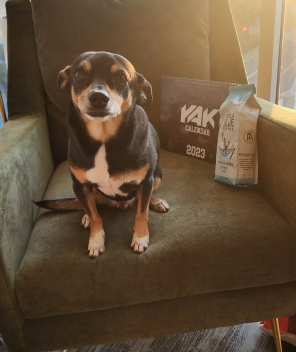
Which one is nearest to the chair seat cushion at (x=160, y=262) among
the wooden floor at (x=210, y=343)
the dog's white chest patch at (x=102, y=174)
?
the dog's white chest patch at (x=102, y=174)

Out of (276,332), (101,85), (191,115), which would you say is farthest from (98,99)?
(276,332)

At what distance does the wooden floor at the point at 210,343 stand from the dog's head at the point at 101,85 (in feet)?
3.07

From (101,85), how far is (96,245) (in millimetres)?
485

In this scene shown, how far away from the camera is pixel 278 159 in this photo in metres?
1.07

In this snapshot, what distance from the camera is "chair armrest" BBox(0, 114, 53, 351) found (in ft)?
3.00

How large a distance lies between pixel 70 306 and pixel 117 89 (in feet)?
2.23

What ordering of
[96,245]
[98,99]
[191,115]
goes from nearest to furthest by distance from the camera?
[98,99] < [96,245] < [191,115]

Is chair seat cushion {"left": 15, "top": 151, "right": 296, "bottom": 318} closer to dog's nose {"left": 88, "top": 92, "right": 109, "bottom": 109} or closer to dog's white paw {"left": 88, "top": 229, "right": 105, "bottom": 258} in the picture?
dog's white paw {"left": 88, "top": 229, "right": 105, "bottom": 258}

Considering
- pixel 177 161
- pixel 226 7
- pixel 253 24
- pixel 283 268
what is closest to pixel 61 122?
pixel 177 161

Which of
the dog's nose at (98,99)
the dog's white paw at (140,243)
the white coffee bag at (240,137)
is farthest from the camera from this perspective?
the white coffee bag at (240,137)

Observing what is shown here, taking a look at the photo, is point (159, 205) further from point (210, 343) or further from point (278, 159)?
point (210, 343)

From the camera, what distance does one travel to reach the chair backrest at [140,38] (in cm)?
144

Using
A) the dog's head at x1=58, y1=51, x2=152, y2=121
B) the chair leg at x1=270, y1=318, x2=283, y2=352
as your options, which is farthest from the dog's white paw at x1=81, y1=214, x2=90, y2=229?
the chair leg at x1=270, y1=318, x2=283, y2=352

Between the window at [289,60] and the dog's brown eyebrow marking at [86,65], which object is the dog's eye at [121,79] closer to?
the dog's brown eyebrow marking at [86,65]
